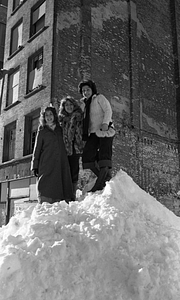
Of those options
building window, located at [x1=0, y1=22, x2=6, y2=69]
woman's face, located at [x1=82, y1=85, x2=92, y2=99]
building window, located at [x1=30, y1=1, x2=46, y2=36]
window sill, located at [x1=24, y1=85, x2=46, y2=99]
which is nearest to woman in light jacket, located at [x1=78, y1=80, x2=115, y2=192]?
woman's face, located at [x1=82, y1=85, x2=92, y2=99]

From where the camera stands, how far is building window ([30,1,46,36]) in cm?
1390

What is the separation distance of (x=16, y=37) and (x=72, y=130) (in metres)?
11.8

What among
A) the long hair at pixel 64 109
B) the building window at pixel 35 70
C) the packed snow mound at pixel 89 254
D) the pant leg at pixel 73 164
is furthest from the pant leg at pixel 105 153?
the building window at pixel 35 70

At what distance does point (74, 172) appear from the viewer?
215 inches

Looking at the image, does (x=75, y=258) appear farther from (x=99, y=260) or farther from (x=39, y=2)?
(x=39, y=2)

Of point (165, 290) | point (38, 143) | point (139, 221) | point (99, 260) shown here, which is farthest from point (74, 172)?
point (165, 290)

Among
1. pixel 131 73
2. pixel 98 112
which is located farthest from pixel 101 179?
pixel 131 73

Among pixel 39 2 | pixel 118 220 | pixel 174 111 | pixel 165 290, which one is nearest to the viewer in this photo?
pixel 165 290

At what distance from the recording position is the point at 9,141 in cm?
1435

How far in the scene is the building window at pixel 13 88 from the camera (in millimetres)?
14500

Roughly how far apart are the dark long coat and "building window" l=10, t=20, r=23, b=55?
11.1 meters

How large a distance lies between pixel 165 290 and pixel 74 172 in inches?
107

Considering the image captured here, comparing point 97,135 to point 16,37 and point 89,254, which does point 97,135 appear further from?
point 16,37

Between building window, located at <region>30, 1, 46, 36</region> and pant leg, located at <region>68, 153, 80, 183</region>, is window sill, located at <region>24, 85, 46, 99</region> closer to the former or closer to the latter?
building window, located at <region>30, 1, 46, 36</region>
